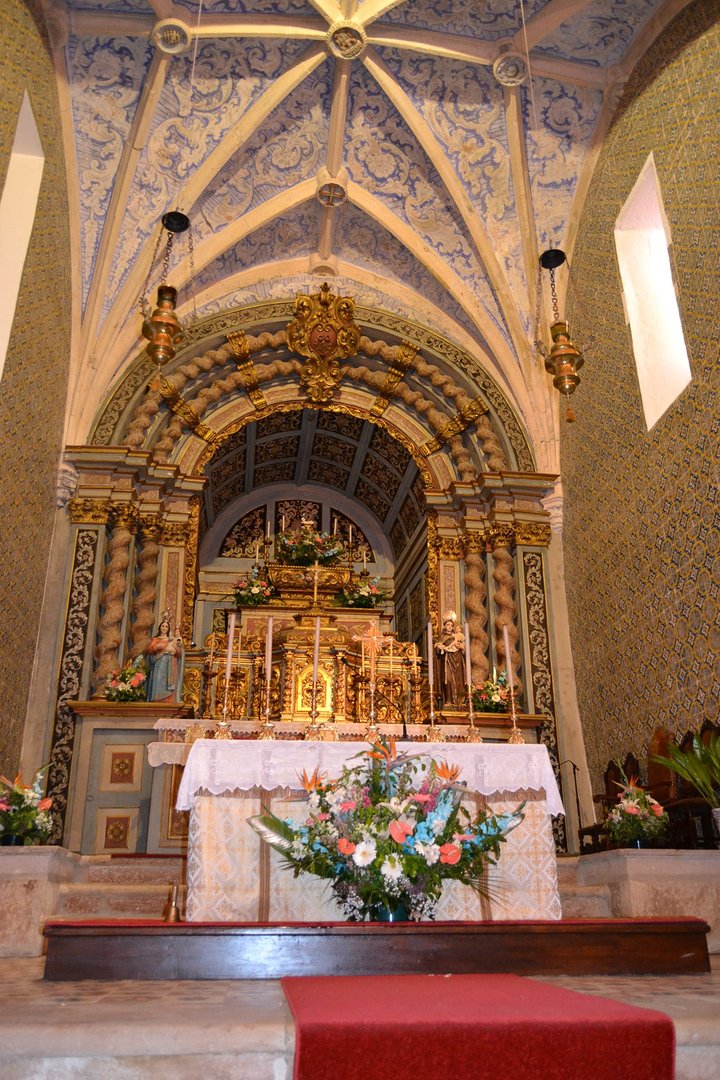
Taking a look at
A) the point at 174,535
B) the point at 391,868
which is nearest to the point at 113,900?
the point at 391,868

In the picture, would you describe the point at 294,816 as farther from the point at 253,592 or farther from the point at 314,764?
the point at 253,592

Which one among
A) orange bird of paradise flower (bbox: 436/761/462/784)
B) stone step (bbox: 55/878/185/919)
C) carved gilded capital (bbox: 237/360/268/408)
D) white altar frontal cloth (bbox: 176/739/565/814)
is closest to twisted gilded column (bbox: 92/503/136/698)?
carved gilded capital (bbox: 237/360/268/408)

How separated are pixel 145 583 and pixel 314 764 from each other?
244 inches

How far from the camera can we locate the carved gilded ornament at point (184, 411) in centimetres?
1264

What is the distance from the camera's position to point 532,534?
12484 mm

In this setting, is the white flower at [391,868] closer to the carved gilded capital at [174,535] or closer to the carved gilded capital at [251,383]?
the carved gilded capital at [174,535]

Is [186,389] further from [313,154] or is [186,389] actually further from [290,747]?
[290,747]

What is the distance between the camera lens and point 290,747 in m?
6.43

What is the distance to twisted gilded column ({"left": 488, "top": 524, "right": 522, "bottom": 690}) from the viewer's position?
1209 cm

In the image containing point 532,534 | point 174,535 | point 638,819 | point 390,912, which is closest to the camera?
point 390,912

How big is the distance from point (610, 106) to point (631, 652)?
6.97 metres

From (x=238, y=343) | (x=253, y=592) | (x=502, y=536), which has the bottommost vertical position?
(x=253, y=592)

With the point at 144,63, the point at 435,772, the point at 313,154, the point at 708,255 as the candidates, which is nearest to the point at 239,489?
the point at 313,154

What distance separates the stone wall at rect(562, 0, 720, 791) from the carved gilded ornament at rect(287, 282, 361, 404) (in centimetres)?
328
